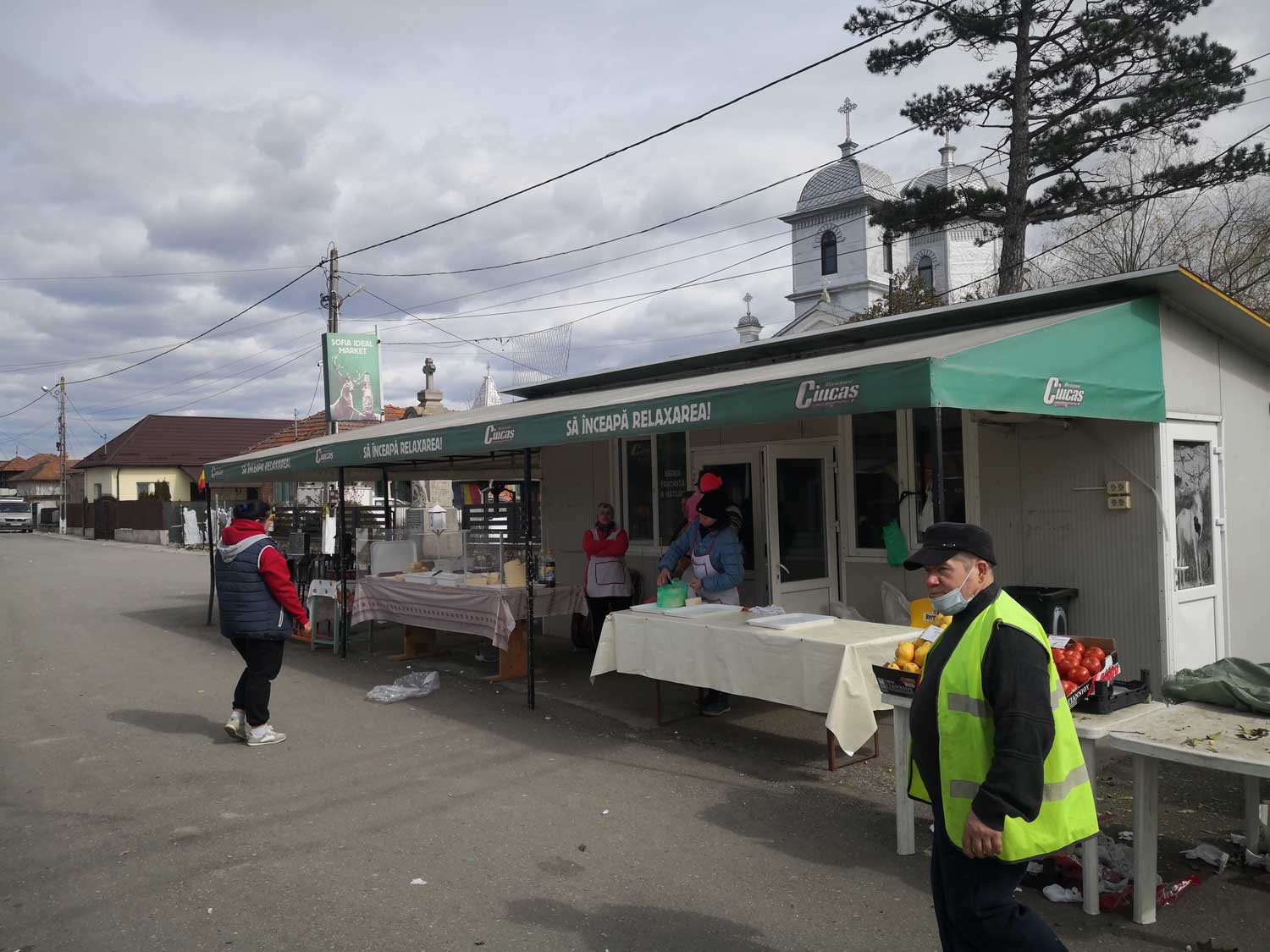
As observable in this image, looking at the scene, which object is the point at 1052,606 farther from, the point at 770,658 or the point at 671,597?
the point at 671,597

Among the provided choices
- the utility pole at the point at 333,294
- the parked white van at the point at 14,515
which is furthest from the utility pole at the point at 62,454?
the utility pole at the point at 333,294

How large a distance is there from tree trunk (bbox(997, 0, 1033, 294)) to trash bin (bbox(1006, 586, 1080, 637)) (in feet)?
37.4

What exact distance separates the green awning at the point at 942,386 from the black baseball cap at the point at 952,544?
202 cm

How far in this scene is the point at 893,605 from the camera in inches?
319

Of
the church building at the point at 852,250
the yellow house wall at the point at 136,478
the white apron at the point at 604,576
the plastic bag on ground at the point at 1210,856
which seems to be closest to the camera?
the plastic bag on ground at the point at 1210,856

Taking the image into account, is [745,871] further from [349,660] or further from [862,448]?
[349,660]

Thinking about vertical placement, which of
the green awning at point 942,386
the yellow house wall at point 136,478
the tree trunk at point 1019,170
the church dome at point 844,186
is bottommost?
the green awning at point 942,386

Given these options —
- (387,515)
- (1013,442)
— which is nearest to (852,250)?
(387,515)

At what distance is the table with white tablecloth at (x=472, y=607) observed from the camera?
352 inches

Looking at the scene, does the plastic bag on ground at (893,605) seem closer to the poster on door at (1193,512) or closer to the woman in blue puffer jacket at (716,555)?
the woman in blue puffer jacket at (716,555)

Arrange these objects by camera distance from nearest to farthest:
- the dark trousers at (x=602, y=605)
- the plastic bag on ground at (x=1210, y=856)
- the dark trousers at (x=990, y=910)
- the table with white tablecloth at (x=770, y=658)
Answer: the dark trousers at (x=990, y=910) → the plastic bag on ground at (x=1210, y=856) → the table with white tablecloth at (x=770, y=658) → the dark trousers at (x=602, y=605)

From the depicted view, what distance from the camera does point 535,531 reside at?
12055mm

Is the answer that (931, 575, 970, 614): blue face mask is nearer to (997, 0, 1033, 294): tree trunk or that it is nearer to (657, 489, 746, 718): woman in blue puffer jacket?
(657, 489, 746, 718): woman in blue puffer jacket

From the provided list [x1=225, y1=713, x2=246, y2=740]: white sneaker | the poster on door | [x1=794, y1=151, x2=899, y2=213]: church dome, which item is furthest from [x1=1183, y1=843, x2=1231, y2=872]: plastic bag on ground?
[x1=794, y1=151, x2=899, y2=213]: church dome
